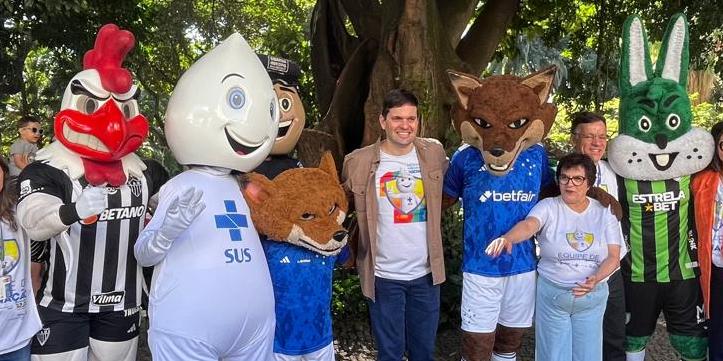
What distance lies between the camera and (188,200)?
2.48 metres

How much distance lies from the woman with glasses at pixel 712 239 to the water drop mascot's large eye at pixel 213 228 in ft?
8.21

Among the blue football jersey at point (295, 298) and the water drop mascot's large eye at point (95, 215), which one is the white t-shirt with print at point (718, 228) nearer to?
the blue football jersey at point (295, 298)

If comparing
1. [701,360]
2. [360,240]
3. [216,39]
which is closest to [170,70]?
[216,39]

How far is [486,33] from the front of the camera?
8.91 meters

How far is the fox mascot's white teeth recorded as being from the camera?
2717 millimetres

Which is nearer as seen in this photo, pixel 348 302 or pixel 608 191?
pixel 608 191

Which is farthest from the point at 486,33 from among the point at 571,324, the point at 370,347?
the point at 571,324

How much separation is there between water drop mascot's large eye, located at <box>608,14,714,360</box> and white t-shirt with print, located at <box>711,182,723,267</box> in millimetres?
112

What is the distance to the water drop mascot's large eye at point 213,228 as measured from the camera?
259 cm

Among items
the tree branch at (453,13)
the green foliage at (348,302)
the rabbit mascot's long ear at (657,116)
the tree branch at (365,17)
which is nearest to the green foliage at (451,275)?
the green foliage at (348,302)

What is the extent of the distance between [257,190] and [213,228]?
314 mm

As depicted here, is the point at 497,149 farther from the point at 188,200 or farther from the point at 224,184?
the point at 188,200

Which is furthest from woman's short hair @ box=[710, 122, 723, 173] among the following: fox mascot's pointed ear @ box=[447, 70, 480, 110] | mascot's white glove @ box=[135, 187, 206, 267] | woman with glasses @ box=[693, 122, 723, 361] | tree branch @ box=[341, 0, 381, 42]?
tree branch @ box=[341, 0, 381, 42]

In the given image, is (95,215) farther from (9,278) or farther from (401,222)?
(401,222)
